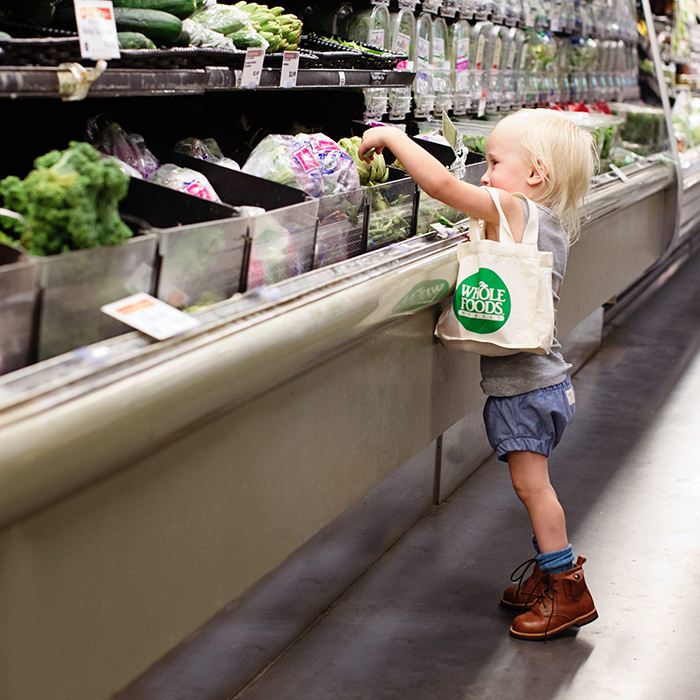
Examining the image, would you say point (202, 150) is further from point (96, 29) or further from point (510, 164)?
point (510, 164)

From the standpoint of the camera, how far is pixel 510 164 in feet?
7.09

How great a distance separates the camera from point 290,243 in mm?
1753

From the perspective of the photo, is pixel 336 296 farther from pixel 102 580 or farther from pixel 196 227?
pixel 102 580

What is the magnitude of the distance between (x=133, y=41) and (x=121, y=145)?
12.0 inches

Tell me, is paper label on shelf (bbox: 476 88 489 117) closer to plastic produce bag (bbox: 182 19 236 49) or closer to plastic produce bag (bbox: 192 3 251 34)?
plastic produce bag (bbox: 192 3 251 34)

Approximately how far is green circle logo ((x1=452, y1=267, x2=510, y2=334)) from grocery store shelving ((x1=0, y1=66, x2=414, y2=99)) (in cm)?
63

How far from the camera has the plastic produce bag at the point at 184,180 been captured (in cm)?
178

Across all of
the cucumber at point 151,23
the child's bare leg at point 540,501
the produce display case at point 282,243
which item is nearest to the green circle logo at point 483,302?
the child's bare leg at point 540,501

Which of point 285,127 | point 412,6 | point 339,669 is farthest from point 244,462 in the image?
point 412,6

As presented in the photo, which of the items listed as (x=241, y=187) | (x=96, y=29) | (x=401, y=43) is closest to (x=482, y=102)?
(x=401, y=43)

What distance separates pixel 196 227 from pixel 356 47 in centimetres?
132

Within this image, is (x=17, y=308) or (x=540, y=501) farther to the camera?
(x=540, y=501)

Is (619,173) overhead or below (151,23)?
below

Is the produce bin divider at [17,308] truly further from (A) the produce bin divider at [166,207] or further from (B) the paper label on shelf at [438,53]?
(B) the paper label on shelf at [438,53]
